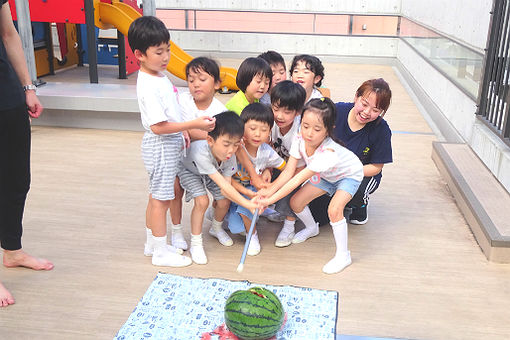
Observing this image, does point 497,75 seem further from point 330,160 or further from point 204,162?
point 204,162

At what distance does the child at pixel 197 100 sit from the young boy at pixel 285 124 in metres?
0.28

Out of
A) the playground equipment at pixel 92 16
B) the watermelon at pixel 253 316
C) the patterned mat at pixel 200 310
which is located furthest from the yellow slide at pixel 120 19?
the watermelon at pixel 253 316

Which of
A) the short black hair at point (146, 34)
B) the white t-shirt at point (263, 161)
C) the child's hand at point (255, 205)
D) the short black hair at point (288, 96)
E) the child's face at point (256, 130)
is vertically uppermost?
the short black hair at point (146, 34)

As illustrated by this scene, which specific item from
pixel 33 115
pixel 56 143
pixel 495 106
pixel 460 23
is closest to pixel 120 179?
pixel 56 143

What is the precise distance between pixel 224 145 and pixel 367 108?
0.79 m

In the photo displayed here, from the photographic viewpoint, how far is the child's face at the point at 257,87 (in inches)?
107

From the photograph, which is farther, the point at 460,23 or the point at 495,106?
the point at 460,23

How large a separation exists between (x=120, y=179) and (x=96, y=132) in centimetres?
135

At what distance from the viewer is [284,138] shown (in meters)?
2.80

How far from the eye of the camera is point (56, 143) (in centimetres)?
443

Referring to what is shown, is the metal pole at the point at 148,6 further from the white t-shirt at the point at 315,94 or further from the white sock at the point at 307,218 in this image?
the white sock at the point at 307,218

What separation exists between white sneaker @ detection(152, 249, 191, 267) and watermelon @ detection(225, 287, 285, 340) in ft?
2.48

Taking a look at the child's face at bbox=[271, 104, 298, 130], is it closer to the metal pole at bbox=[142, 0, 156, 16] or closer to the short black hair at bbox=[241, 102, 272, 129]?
the short black hair at bbox=[241, 102, 272, 129]

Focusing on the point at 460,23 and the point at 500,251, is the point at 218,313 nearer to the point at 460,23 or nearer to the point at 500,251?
the point at 500,251
